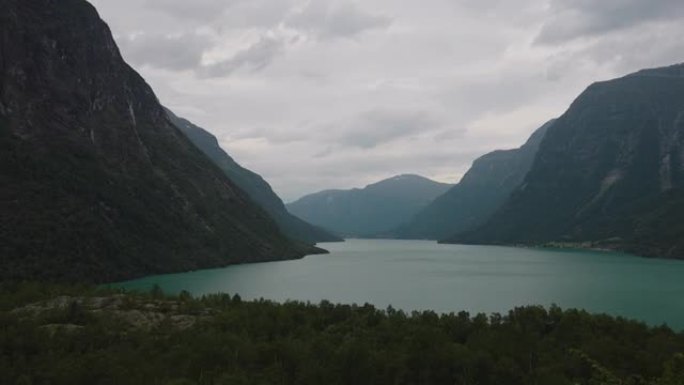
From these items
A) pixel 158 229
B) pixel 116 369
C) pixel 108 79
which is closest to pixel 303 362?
pixel 116 369

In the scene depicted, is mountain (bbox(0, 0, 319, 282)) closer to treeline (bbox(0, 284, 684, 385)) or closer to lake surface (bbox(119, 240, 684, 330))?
lake surface (bbox(119, 240, 684, 330))

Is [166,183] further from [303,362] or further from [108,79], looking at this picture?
[303,362]

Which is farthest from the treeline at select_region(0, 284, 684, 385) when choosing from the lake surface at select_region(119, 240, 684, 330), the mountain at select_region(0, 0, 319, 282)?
the mountain at select_region(0, 0, 319, 282)

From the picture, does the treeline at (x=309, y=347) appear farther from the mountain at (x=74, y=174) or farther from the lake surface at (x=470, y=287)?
the mountain at (x=74, y=174)

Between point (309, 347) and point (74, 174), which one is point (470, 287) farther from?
point (74, 174)

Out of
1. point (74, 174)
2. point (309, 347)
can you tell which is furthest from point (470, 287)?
point (74, 174)

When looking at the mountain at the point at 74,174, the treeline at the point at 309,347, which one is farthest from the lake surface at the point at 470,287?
the treeline at the point at 309,347
